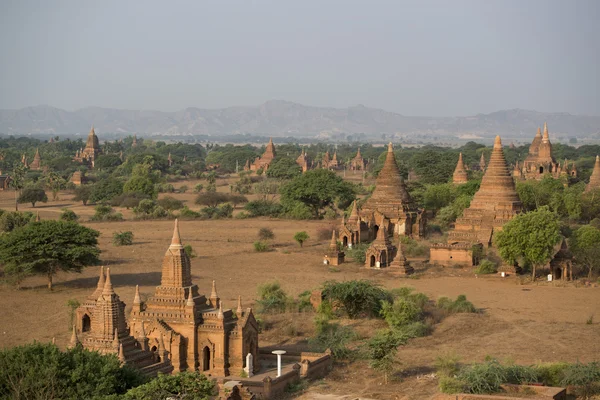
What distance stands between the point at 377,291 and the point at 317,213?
3589 cm

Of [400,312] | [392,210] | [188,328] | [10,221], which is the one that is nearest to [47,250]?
[188,328]

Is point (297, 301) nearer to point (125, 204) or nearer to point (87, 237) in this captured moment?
point (87, 237)

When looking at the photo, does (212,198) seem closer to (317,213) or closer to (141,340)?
(317,213)

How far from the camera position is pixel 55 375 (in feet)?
65.2

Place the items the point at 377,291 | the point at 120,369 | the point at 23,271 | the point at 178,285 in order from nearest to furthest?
1. the point at 120,369
2. the point at 178,285
3. the point at 377,291
4. the point at 23,271

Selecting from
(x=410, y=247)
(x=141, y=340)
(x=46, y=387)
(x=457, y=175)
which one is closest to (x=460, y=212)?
(x=410, y=247)

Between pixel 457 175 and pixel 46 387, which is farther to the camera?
pixel 457 175

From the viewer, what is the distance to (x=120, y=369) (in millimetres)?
21391

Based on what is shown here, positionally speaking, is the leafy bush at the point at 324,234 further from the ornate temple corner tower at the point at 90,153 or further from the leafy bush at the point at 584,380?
the ornate temple corner tower at the point at 90,153

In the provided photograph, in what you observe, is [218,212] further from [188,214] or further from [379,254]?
[379,254]

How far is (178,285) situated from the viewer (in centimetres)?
2694

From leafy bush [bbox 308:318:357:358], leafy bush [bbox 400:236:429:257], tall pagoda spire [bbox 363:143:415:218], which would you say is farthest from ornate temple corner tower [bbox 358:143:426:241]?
leafy bush [bbox 308:318:357:358]

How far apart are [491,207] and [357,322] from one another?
20.5m

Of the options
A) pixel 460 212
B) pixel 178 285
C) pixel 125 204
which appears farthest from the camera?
pixel 125 204
